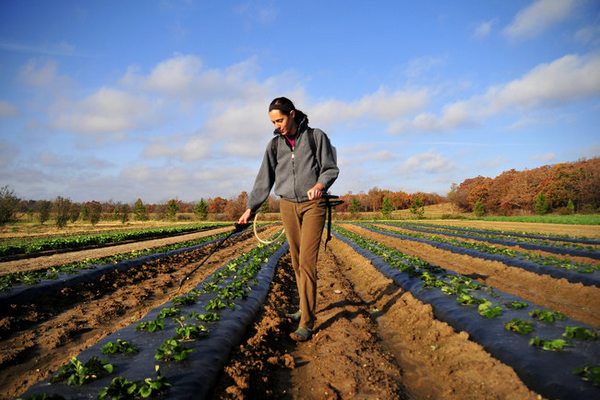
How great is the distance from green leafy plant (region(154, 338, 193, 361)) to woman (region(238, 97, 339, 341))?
5.61ft

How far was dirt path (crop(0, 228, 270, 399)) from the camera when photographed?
4.65m

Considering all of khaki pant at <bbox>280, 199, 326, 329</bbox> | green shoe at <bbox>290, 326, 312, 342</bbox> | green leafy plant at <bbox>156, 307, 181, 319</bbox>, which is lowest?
green shoe at <bbox>290, 326, 312, 342</bbox>

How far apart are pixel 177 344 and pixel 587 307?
7850 mm

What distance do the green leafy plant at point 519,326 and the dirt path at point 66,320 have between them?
581cm

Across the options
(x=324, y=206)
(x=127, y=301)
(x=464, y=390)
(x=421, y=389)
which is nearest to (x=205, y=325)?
(x=324, y=206)

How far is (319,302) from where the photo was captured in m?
7.26

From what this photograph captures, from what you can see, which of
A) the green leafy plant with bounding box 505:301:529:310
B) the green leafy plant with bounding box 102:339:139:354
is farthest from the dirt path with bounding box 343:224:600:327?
the green leafy plant with bounding box 102:339:139:354

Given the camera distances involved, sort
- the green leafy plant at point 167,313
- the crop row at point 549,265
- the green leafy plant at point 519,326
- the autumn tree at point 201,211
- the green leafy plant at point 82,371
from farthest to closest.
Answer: the autumn tree at point 201,211
the crop row at point 549,265
the green leafy plant at point 167,313
the green leafy plant at point 519,326
the green leafy plant at point 82,371

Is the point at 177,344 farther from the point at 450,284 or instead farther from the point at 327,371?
the point at 450,284

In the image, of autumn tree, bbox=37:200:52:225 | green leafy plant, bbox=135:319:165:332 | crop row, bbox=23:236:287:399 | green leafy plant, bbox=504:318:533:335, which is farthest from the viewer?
autumn tree, bbox=37:200:52:225

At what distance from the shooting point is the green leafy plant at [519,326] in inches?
161

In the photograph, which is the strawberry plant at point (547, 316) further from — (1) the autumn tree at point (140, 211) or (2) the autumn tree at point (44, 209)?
(1) the autumn tree at point (140, 211)

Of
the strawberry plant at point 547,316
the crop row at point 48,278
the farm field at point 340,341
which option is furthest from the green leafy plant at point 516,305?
the crop row at point 48,278

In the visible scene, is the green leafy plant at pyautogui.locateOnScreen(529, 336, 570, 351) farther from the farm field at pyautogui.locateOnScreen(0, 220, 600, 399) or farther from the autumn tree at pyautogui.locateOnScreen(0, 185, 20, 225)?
the autumn tree at pyautogui.locateOnScreen(0, 185, 20, 225)
